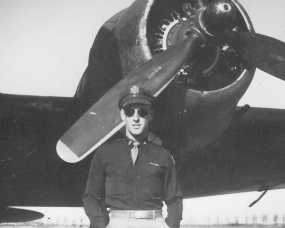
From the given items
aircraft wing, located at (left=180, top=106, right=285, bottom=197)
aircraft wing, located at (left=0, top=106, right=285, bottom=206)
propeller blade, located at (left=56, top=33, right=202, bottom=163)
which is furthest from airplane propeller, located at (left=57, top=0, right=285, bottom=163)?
aircraft wing, located at (left=180, top=106, right=285, bottom=197)

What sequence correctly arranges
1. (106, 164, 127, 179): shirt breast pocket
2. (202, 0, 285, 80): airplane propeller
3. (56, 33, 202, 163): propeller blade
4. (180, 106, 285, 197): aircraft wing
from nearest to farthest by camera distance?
(106, 164, 127, 179): shirt breast pocket → (56, 33, 202, 163): propeller blade → (202, 0, 285, 80): airplane propeller → (180, 106, 285, 197): aircraft wing

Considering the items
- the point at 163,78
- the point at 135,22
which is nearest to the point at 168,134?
the point at 163,78

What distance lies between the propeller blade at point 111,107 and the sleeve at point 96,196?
1.55 m

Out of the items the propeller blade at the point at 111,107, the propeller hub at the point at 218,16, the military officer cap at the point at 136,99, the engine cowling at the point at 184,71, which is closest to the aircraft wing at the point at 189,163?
the engine cowling at the point at 184,71

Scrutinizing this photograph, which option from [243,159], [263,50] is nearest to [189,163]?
[243,159]

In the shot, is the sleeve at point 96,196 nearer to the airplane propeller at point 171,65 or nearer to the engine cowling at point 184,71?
the airplane propeller at point 171,65

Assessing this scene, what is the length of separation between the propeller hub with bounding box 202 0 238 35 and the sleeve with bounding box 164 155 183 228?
2.04 meters

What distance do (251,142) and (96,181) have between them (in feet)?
16.6

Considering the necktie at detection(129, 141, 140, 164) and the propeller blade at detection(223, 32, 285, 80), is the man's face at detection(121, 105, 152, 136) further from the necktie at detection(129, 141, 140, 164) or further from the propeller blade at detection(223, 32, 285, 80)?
the propeller blade at detection(223, 32, 285, 80)

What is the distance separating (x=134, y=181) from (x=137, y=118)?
0.38 metres

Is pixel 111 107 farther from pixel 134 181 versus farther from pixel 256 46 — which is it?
pixel 134 181

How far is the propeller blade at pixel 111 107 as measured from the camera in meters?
4.66

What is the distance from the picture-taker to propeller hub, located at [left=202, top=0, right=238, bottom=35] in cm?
468

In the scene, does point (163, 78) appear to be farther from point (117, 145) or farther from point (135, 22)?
point (117, 145)
